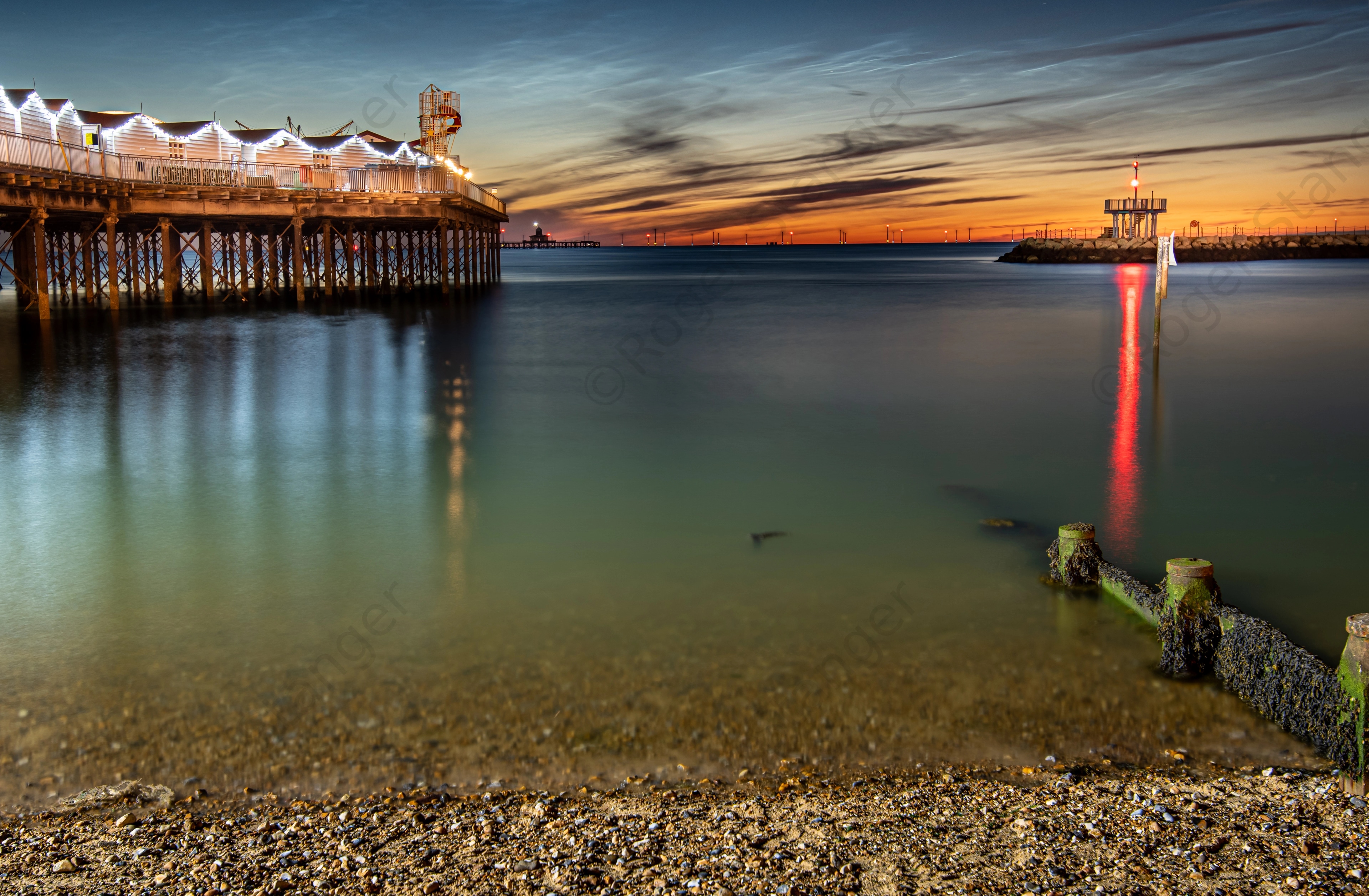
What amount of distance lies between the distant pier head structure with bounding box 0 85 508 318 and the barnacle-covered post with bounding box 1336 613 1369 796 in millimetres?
30166

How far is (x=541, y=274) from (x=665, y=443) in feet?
302

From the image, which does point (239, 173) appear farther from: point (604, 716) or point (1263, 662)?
point (1263, 662)

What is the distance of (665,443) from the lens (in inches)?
617

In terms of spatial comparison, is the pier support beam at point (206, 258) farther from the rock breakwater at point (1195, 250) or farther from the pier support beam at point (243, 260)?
→ the rock breakwater at point (1195, 250)

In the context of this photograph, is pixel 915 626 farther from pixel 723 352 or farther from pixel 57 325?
pixel 57 325

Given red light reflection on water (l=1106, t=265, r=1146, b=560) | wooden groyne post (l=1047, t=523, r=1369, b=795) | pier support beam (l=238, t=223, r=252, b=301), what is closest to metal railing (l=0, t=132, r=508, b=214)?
pier support beam (l=238, t=223, r=252, b=301)

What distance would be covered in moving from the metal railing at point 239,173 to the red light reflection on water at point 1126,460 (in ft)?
95.4

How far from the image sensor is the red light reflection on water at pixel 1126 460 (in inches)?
422

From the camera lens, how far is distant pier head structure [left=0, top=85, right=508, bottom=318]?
3145 cm

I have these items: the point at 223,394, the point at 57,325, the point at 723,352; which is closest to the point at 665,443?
the point at 223,394

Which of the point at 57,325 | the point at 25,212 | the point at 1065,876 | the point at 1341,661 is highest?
the point at 25,212

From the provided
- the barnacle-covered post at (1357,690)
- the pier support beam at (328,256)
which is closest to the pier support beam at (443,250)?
the pier support beam at (328,256)

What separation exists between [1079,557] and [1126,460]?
6.50 meters

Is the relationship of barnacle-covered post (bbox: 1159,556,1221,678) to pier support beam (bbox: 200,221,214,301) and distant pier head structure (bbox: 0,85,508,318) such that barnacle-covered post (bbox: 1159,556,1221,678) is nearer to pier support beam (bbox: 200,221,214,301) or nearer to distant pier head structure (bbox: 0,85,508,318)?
distant pier head structure (bbox: 0,85,508,318)
